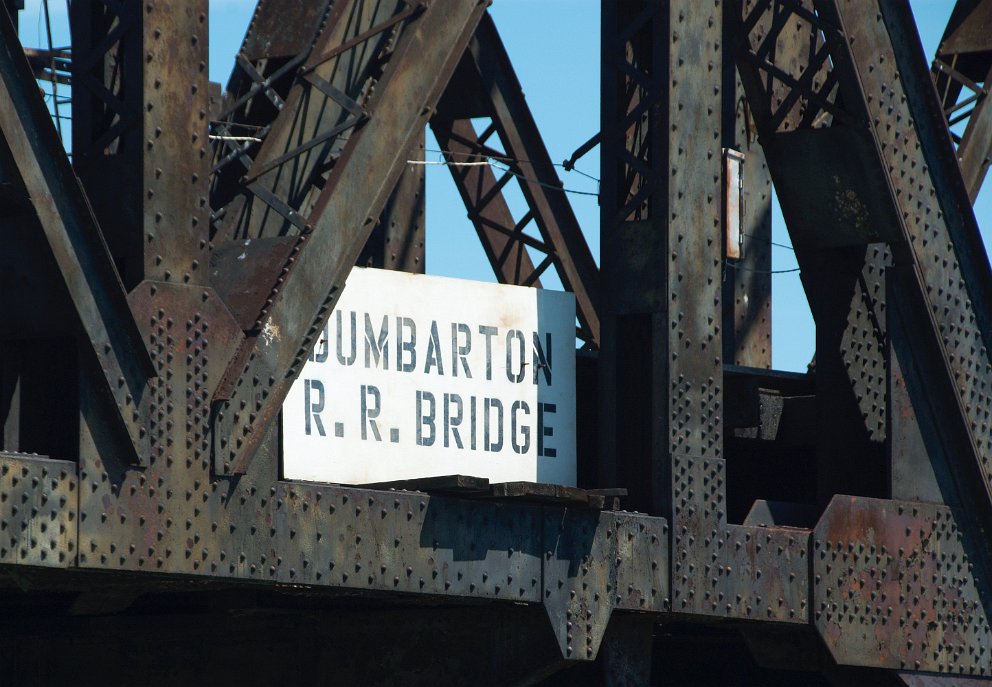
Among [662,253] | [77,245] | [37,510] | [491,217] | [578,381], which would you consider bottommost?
[37,510]

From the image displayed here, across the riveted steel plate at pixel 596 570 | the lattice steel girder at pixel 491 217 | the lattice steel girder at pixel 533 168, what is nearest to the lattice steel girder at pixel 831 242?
the riveted steel plate at pixel 596 570

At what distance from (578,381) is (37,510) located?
6.18 meters

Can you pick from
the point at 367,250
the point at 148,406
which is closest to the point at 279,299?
the point at 148,406

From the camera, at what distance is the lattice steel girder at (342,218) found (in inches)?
428

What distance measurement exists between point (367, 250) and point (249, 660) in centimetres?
517

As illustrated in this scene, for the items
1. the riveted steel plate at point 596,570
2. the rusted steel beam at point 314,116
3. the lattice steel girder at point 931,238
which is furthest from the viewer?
the lattice steel girder at point 931,238

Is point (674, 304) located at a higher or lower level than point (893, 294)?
lower

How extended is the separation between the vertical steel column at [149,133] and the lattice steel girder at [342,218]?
0.61 meters

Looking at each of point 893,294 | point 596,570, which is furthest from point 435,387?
point 893,294

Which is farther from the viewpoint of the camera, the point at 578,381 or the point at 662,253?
the point at 578,381

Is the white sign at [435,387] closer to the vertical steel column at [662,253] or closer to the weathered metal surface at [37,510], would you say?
the vertical steel column at [662,253]

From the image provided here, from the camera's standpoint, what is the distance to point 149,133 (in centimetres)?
1048

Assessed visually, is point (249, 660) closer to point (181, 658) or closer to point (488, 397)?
point (181, 658)

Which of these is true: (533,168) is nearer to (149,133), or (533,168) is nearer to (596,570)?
(596,570)
